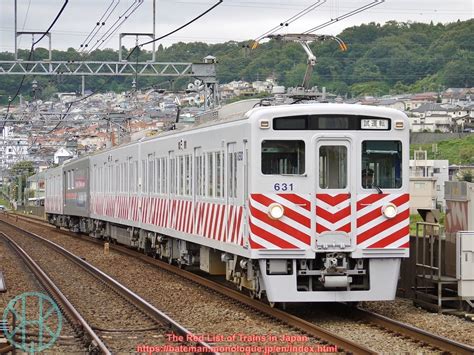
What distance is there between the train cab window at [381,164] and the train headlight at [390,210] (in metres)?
0.25

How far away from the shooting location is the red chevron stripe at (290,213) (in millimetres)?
13156

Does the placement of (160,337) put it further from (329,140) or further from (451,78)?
(451,78)

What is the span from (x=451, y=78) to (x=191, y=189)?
141 meters

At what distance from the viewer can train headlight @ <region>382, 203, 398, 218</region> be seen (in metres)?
13.4

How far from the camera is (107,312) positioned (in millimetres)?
14531

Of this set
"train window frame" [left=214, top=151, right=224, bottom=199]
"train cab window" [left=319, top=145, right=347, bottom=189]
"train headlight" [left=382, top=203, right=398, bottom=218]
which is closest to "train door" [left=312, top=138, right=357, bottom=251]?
"train cab window" [left=319, top=145, right=347, bottom=189]

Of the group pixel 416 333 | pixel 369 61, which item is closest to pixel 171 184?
pixel 416 333

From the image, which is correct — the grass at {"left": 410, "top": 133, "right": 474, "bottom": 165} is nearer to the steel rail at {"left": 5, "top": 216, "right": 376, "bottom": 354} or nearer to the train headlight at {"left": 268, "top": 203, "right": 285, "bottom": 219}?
the steel rail at {"left": 5, "top": 216, "right": 376, "bottom": 354}

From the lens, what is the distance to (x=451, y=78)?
15438 centimetres

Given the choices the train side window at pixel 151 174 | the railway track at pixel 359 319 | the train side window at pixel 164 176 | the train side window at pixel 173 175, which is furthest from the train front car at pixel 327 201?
the train side window at pixel 151 174

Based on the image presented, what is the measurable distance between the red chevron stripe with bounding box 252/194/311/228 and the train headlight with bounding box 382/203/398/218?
3.24ft

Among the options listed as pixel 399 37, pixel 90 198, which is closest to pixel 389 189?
pixel 90 198

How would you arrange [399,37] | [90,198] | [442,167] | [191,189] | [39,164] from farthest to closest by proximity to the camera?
[399,37]
[39,164]
[442,167]
[90,198]
[191,189]
